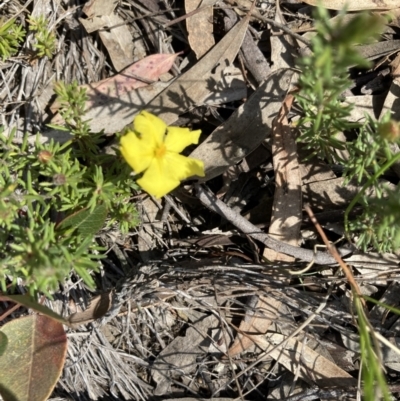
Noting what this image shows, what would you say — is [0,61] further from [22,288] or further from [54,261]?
[54,261]

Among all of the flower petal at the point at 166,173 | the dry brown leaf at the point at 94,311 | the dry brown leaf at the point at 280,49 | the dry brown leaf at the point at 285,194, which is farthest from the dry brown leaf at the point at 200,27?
the dry brown leaf at the point at 94,311

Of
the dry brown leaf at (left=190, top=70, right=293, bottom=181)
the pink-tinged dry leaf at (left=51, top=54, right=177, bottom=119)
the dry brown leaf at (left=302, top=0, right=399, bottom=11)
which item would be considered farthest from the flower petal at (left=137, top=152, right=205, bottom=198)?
the dry brown leaf at (left=302, top=0, right=399, bottom=11)

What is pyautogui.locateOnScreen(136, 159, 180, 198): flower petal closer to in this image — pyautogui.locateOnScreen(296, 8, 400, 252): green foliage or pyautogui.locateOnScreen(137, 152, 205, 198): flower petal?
pyautogui.locateOnScreen(137, 152, 205, 198): flower petal

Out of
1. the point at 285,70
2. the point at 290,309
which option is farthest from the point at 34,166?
the point at 290,309

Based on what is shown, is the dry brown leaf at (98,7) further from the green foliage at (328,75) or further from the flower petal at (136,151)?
the green foliage at (328,75)

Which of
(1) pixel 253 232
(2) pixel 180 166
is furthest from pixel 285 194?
(2) pixel 180 166

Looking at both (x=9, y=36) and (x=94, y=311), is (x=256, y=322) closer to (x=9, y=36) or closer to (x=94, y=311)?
(x=94, y=311)
